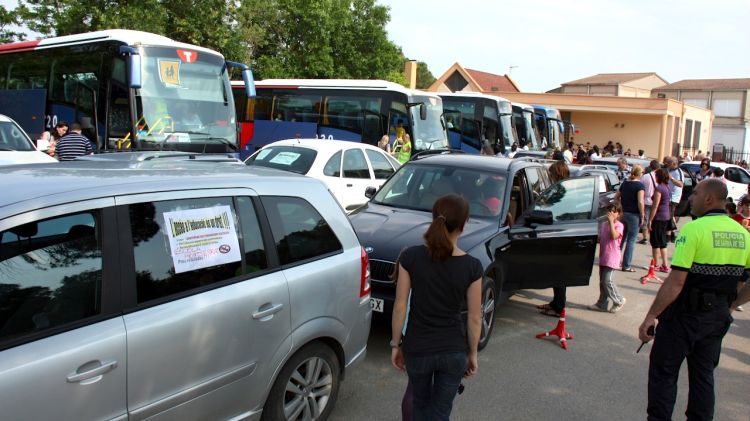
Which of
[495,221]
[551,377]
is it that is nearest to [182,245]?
[551,377]

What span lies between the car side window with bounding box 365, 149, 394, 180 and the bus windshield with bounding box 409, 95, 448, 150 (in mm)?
6252

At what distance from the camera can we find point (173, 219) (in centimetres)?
300

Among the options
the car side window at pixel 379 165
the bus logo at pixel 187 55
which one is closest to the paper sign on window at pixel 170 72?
the bus logo at pixel 187 55

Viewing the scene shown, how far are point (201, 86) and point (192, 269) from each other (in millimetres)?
9465

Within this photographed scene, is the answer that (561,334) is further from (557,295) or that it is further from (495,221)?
(495,221)

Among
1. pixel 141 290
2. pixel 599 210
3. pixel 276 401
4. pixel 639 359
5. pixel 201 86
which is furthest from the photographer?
pixel 201 86

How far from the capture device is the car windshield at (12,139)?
9922 millimetres

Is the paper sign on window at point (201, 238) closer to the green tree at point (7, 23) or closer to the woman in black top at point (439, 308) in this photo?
the woman in black top at point (439, 308)

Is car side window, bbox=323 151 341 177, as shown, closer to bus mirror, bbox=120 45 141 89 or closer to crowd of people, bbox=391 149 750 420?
bus mirror, bbox=120 45 141 89

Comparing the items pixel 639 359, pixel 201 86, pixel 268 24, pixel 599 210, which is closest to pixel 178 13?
pixel 268 24

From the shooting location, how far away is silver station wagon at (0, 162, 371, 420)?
242 centimetres

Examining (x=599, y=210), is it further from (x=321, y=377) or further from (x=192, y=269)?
(x=192, y=269)

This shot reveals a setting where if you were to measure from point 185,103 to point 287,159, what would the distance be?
297 cm

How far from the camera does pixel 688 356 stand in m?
3.85
